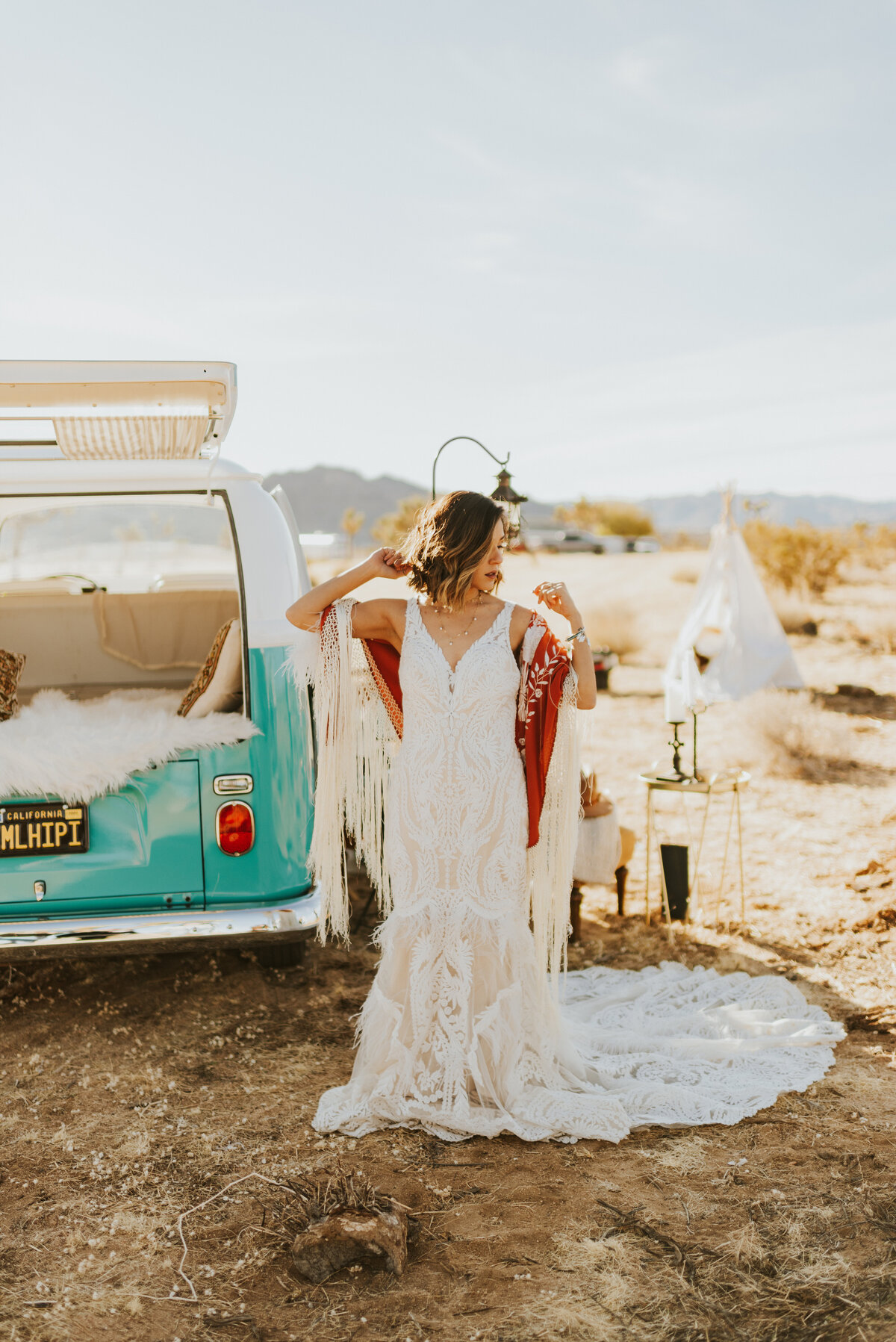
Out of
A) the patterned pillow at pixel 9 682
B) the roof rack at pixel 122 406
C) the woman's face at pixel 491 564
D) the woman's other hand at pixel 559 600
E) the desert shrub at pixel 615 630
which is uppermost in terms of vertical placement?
the roof rack at pixel 122 406

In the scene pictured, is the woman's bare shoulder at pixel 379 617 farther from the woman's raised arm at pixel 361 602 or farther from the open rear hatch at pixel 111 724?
the open rear hatch at pixel 111 724

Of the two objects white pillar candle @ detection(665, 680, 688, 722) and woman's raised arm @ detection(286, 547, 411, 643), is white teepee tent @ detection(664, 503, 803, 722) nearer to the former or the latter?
white pillar candle @ detection(665, 680, 688, 722)

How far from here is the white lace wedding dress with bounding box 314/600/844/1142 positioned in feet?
10.2

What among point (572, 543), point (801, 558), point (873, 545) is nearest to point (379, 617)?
point (801, 558)

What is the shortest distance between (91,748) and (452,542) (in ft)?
4.88

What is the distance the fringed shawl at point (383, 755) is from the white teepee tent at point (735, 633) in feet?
24.8

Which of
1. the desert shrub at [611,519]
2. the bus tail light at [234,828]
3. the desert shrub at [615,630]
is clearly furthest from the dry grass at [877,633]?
the desert shrub at [611,519]

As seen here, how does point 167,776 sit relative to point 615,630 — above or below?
above

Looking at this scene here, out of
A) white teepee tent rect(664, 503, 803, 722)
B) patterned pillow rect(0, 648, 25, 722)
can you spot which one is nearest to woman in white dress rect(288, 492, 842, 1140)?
patterned pillow rect(0, 648, 25, 722)

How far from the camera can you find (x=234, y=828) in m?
3.63

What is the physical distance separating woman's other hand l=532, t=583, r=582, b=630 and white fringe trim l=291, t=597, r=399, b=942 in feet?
1.93

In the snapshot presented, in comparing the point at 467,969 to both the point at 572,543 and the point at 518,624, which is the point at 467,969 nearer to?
the point at 518,624

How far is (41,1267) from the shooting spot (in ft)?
8.20

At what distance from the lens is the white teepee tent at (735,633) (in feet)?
35.4
